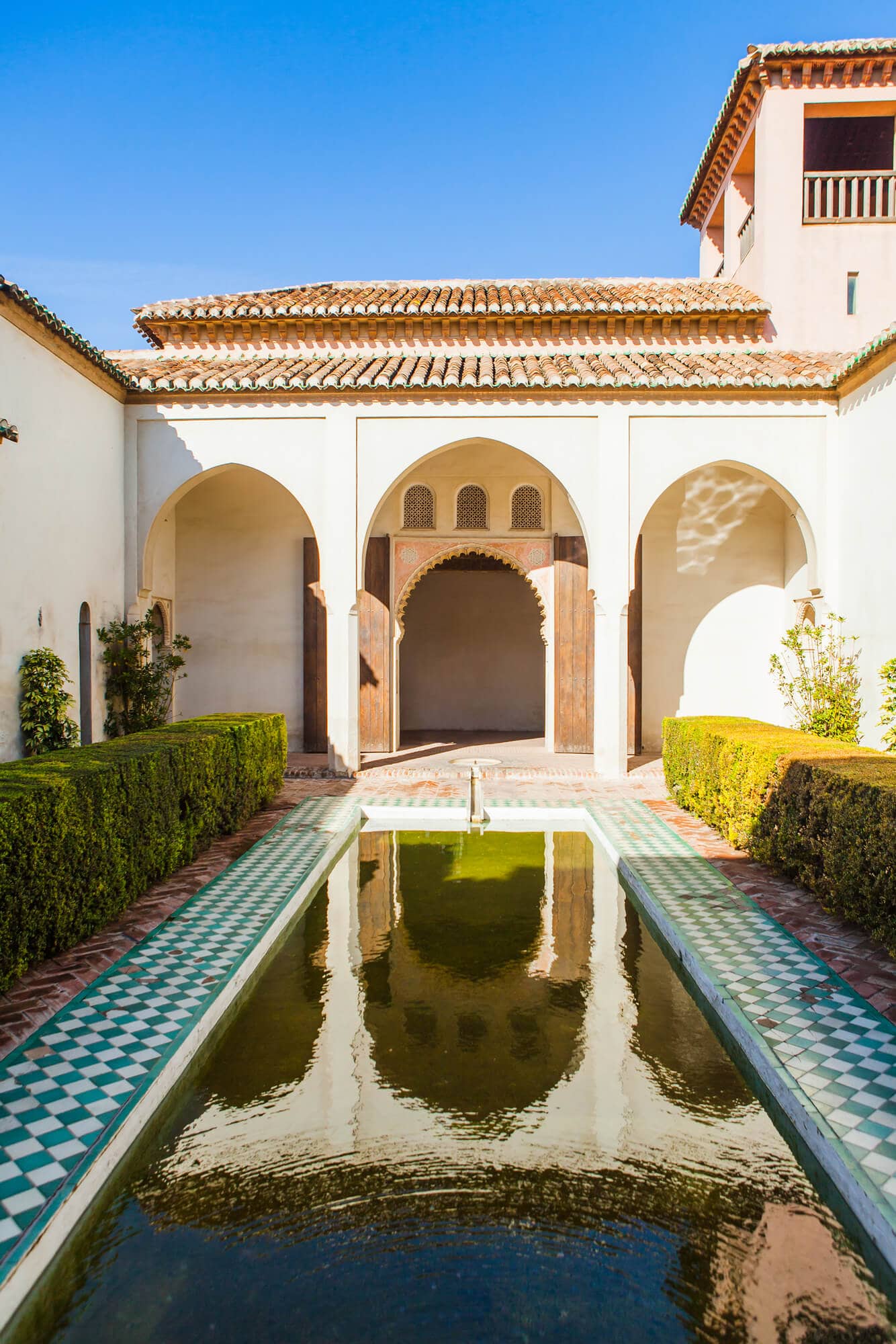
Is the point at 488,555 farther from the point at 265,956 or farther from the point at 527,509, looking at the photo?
the point at 265,956

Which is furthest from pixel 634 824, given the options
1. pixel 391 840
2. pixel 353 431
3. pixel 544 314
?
pixel 544 314

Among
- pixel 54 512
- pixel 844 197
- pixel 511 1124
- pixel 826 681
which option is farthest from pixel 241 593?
pixel 511 1124

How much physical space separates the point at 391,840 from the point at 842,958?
432 centimetres

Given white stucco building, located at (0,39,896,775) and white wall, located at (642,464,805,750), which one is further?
white wall, located at (642,464,805,750)

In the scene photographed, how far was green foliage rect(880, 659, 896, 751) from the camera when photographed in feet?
28.0

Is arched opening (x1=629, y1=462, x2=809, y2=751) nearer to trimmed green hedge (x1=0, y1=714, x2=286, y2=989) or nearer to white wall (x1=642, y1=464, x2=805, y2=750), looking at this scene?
white wall (x1=642, y1=464, x2=805, y2=750)

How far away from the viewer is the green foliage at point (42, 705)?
8.57m

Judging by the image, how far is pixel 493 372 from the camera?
11.2m

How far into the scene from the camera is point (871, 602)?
966 centimetres

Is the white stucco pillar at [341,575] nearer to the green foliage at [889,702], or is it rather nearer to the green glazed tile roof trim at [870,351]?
the green glazed tile roof trim at [870,351]

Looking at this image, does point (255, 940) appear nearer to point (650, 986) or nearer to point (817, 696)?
point (650, 986)

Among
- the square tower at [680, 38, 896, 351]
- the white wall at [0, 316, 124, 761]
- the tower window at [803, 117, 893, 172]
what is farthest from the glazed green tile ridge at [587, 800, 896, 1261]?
the tower window at [803, 117, 893, 172]

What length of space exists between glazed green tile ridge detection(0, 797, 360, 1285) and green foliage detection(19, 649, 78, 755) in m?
3.33

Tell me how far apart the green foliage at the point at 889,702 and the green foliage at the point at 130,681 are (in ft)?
25.7
